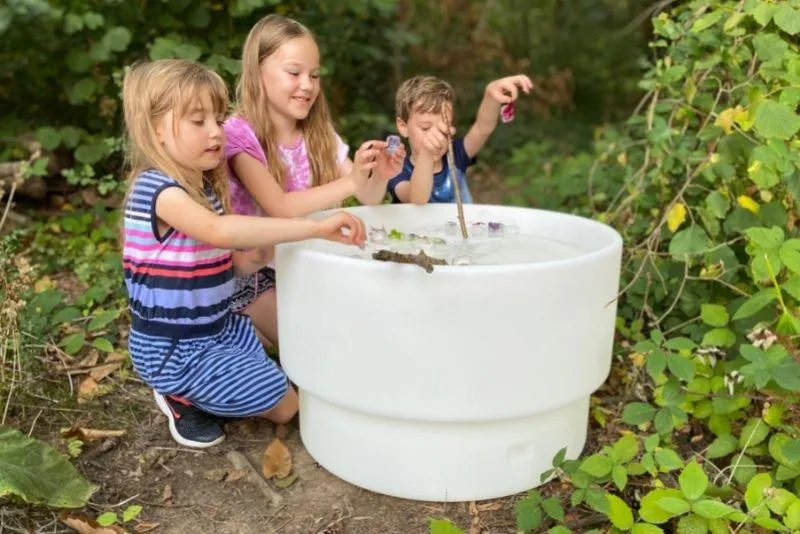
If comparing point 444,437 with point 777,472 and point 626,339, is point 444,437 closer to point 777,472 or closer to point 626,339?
point 777,472

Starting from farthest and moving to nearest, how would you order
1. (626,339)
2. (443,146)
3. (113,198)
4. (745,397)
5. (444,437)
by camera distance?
(113,198) < (626,339) < (443,146) < (745,397) < (444,437)

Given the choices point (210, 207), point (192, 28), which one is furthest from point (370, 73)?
point (210, 207)

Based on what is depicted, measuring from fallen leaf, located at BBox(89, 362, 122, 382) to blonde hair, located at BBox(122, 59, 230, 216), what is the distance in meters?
0.62

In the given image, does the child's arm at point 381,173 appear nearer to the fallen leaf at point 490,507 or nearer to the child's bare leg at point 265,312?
the child's bare leg at point 265,312

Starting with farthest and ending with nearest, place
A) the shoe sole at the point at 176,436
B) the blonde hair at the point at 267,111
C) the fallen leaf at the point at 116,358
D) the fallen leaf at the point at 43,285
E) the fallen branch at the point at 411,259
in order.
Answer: the fallen leaf at the point at 43,285, the fallen leaf at the point at 116,358, the blonde hair at the point at 267,111, the shoe sole at the point at 176,436, the fallen branch at the point at 411,259

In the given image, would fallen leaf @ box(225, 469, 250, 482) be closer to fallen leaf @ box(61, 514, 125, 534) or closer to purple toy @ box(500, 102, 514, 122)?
fallen leaf @ box(61, 514, 125, 534)

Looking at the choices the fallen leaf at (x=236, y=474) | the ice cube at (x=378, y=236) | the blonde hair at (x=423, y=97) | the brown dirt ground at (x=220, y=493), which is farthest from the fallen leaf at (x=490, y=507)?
the blonde hair at (x=423, y=97)

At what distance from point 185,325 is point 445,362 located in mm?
752

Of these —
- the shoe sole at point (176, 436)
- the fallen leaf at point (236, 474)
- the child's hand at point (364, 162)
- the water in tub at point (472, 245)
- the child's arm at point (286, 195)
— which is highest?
the child's hand at point (364, 162)

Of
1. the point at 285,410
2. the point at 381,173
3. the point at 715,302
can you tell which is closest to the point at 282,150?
the point at 381,173

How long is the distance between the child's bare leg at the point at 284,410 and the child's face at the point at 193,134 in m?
0.65

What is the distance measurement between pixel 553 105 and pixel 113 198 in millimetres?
4214

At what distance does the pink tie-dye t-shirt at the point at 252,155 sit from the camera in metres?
2.17

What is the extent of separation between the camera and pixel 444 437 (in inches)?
67.2
